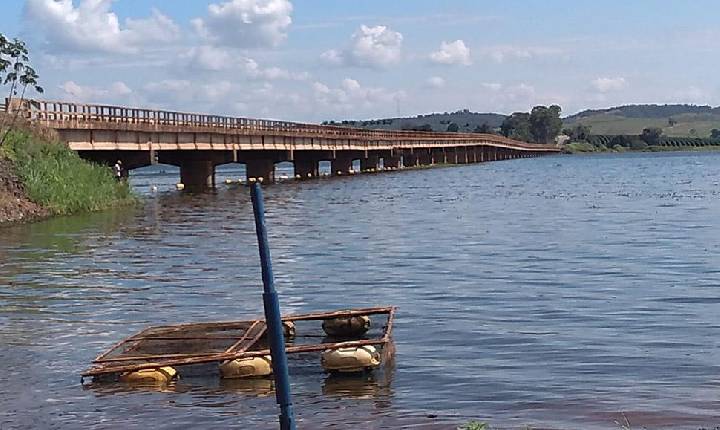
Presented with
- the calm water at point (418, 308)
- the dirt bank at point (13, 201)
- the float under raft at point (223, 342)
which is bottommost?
the calm water at point (418, 308)

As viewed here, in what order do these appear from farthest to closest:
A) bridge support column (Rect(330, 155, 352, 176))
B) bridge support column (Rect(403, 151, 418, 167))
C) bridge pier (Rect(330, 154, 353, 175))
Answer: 1. bridge support column (Rect(403, 151, 418, 167))
2. bridge support column (Rect(330, 155, 352, 176))
3. bridge pier (Rect(330, 154, 353, 175))

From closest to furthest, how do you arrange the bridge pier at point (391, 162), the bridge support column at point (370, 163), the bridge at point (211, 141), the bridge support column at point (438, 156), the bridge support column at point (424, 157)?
the bridge at point (211, 141), the bridge support column at point (370, 163), the bridge pier at point (391, 162), the bridge support column at point (424, 157), the bridge support column at point (438, 156)

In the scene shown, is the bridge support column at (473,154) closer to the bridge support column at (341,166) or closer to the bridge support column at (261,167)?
the bridge support column at (341,166)

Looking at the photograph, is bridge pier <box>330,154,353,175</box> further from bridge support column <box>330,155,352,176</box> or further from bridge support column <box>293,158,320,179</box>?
bridge support column <box>293,158,320,179</box>

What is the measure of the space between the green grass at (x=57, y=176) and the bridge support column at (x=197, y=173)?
2445 cm

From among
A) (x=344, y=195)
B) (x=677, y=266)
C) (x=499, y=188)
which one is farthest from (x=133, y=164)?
(x=677, y=266)

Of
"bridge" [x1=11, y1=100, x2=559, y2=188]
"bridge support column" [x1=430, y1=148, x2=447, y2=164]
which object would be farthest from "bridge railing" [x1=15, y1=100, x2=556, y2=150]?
"bridge support column" [x1=430, y1=148, x2=447, y2=164]

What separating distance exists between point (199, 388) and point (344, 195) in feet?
158

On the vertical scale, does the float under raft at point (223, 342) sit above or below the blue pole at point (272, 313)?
below

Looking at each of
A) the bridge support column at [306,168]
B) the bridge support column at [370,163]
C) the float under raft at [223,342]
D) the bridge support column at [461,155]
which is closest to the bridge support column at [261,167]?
the bridge support column at [306,168]

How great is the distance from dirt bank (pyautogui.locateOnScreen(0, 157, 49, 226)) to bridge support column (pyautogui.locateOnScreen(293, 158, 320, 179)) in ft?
176

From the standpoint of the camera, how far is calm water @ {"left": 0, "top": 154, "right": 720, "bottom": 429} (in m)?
12.4

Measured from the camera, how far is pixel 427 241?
3194 centimetres

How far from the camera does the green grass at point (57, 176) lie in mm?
41875
